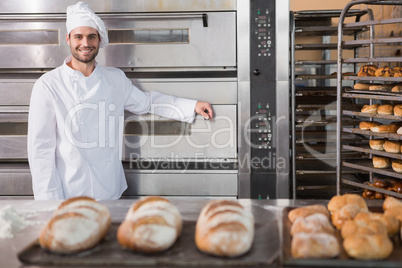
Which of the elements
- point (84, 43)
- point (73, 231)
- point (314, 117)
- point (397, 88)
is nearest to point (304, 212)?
point (73, 231)

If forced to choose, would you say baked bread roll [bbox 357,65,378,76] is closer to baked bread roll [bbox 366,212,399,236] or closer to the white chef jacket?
the white chef jacket

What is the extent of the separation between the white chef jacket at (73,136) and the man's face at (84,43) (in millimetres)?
92

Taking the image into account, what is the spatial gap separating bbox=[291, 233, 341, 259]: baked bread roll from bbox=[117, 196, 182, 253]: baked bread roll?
0.90 ft

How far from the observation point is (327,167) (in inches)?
125

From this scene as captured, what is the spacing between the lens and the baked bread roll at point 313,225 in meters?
1.05

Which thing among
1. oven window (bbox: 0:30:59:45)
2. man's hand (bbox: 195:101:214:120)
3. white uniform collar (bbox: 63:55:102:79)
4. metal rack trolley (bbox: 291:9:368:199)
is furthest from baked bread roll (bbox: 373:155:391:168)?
oven window (bbox: 0:30:59:45)

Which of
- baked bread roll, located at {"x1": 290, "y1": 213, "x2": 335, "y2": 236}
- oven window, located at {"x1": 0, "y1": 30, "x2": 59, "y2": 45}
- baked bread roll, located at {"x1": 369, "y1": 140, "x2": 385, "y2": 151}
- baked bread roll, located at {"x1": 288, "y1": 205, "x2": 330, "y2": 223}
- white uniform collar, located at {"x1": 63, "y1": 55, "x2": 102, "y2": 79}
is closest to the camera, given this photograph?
baked bread roll, located at {"x1": 290, "y1": 213, "x2": 335, "y2": 236}

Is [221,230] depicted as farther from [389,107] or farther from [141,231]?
[389,107]

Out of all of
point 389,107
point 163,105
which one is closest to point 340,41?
point 389,107

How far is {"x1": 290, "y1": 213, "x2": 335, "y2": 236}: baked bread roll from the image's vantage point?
1.05m

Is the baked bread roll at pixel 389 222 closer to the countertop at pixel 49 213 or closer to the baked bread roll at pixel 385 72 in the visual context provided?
the countertop at pixel 49 213

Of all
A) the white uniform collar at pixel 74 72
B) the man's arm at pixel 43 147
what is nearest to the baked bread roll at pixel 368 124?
the white uniform collar at pixel 74 72

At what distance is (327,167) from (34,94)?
1992 mm

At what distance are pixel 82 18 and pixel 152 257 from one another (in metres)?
1.82
